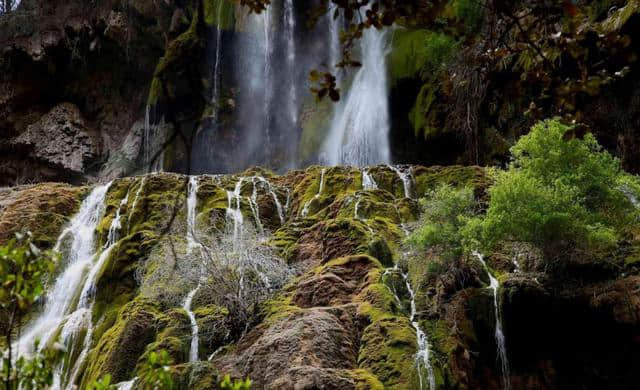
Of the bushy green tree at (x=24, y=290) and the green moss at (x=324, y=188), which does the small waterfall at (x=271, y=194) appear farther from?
the bushy green tree at (x=24, y=290)

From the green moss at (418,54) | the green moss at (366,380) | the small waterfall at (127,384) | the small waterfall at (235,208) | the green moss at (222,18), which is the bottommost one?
the small waterfall at (127,384)

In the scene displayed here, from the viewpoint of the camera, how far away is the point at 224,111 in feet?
94.6

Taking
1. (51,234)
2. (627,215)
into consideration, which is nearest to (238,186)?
(51,234)

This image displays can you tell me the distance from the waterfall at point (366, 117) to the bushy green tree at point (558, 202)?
1167cm

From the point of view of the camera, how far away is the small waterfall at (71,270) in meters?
12.8

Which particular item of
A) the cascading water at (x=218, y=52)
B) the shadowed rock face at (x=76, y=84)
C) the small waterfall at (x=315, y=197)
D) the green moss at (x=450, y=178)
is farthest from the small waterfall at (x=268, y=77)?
the green moss at (x=450, y=178)

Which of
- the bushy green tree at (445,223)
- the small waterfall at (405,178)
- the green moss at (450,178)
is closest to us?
the bushy green tree at (445,223)

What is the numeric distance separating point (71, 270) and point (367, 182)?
832cm

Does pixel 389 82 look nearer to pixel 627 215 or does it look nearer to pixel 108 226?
pixel 108 226

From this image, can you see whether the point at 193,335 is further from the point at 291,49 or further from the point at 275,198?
the point at 291,49

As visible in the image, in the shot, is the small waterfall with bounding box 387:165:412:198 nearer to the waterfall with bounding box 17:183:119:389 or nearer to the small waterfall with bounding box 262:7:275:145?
the waterfall with bounding box 17:183:119:389

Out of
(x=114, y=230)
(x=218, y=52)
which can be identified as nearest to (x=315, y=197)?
(x=114, y=230)

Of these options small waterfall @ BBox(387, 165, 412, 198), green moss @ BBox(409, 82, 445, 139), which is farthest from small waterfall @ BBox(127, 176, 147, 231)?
green moss @ BBox(409, 82, 445, 139)

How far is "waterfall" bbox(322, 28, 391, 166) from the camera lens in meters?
22.4
